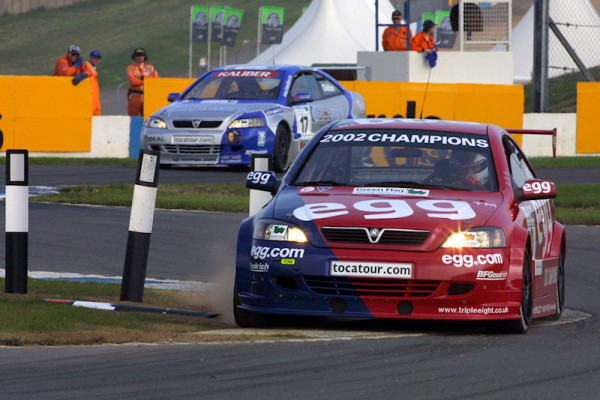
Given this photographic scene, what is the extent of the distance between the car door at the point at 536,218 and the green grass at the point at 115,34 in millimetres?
53235

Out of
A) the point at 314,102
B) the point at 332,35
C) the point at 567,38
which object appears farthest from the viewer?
the point at 332,35

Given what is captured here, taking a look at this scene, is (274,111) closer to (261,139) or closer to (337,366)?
(261,139)

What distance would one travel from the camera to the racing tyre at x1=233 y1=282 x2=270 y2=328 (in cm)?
834

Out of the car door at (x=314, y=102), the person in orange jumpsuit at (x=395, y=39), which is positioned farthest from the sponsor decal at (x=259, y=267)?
the person in orange jumpsuit at (x=395, y=39)

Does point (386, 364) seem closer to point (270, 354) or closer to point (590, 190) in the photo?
point (270, 354)

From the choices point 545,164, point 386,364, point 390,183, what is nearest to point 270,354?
point 386,364

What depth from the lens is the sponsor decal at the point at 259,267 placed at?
26.8 feet

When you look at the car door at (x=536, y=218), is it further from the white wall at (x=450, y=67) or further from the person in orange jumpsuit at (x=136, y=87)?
the white wall at (x=450, y=67)

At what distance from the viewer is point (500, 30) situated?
33344mm

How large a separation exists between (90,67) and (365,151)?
17.3 meters

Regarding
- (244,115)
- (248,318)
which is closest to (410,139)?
(248,318)

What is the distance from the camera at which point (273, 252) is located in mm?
8148

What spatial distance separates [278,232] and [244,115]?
41.2 feet

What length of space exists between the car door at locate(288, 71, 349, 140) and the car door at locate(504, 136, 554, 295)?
11699mm
